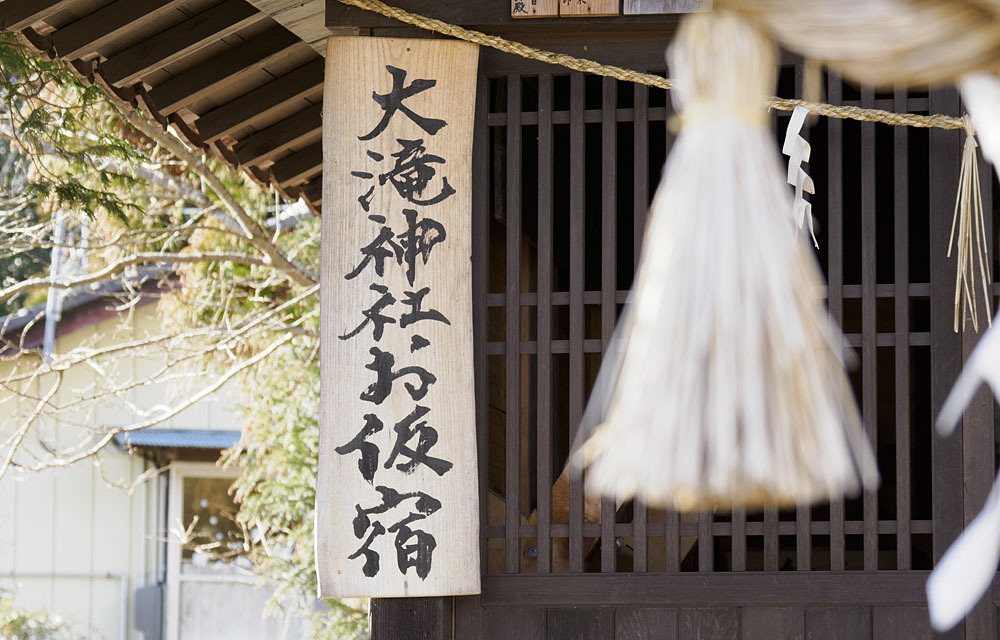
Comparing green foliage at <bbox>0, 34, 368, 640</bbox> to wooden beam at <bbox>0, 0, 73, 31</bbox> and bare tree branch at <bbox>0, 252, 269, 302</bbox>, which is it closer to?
bare tree branch at <bbox>0, 252, 269, 302</bbox>

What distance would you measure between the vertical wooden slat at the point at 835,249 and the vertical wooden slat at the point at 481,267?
1.09m

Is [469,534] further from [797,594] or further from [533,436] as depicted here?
[533,436]

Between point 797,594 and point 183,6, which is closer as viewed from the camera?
point 797,594

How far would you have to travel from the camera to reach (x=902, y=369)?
3553mm

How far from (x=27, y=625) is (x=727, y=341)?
11309 mm

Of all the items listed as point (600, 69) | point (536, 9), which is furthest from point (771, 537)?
point (536, 9)

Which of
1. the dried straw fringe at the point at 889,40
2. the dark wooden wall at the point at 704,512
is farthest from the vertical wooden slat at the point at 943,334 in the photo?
the dried straw fringe at the point at 889,40

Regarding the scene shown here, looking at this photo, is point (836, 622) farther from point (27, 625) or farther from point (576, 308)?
point (27, 625)

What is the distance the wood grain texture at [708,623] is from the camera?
3523 mm

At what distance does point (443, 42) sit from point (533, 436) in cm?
238

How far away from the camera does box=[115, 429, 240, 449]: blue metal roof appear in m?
12.5

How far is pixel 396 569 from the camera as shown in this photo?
3443 millimetres

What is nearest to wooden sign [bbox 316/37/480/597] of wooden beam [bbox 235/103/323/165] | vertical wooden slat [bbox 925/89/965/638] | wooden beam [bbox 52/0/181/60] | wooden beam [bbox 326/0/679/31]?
wooden beam [bbox 326/0/679/31]

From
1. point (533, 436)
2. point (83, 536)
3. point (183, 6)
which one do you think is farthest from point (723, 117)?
point (83, 536)
